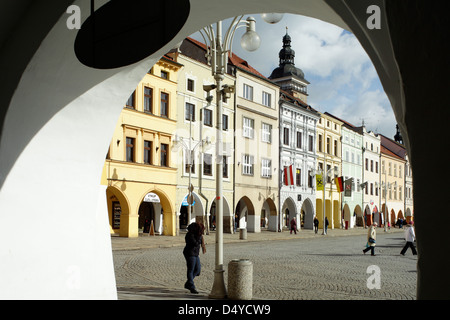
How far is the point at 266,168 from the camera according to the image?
45344mm

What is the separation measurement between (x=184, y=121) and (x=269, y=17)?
27.4 meters

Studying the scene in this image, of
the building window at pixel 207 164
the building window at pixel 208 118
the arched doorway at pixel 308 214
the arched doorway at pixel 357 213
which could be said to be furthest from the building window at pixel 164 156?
the arched doorway at pixel 357 213

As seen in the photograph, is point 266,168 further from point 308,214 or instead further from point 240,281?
point 240,281

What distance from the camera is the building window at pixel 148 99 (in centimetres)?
3331

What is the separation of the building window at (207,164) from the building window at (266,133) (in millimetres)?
8258

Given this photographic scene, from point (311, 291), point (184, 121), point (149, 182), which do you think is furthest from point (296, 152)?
point (311, 291)

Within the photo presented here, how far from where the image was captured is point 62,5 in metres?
4.12

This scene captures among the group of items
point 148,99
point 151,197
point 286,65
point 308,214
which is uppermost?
point 286,65

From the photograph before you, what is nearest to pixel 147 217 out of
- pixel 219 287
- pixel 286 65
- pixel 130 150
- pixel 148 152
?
pixel 148 152

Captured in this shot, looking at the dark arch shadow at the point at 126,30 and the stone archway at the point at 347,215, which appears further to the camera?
the stone archway at the point at 347,215

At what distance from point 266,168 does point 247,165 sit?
323 centimetres

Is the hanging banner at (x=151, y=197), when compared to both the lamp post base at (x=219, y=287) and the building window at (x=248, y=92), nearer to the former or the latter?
the building window at (x=248, y=92)

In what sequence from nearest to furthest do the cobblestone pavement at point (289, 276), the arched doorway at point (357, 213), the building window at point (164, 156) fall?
the cobblestone pavement at point (289, 276) < the building window at point (164, 156) < the arched doorway at point (357, 213)
